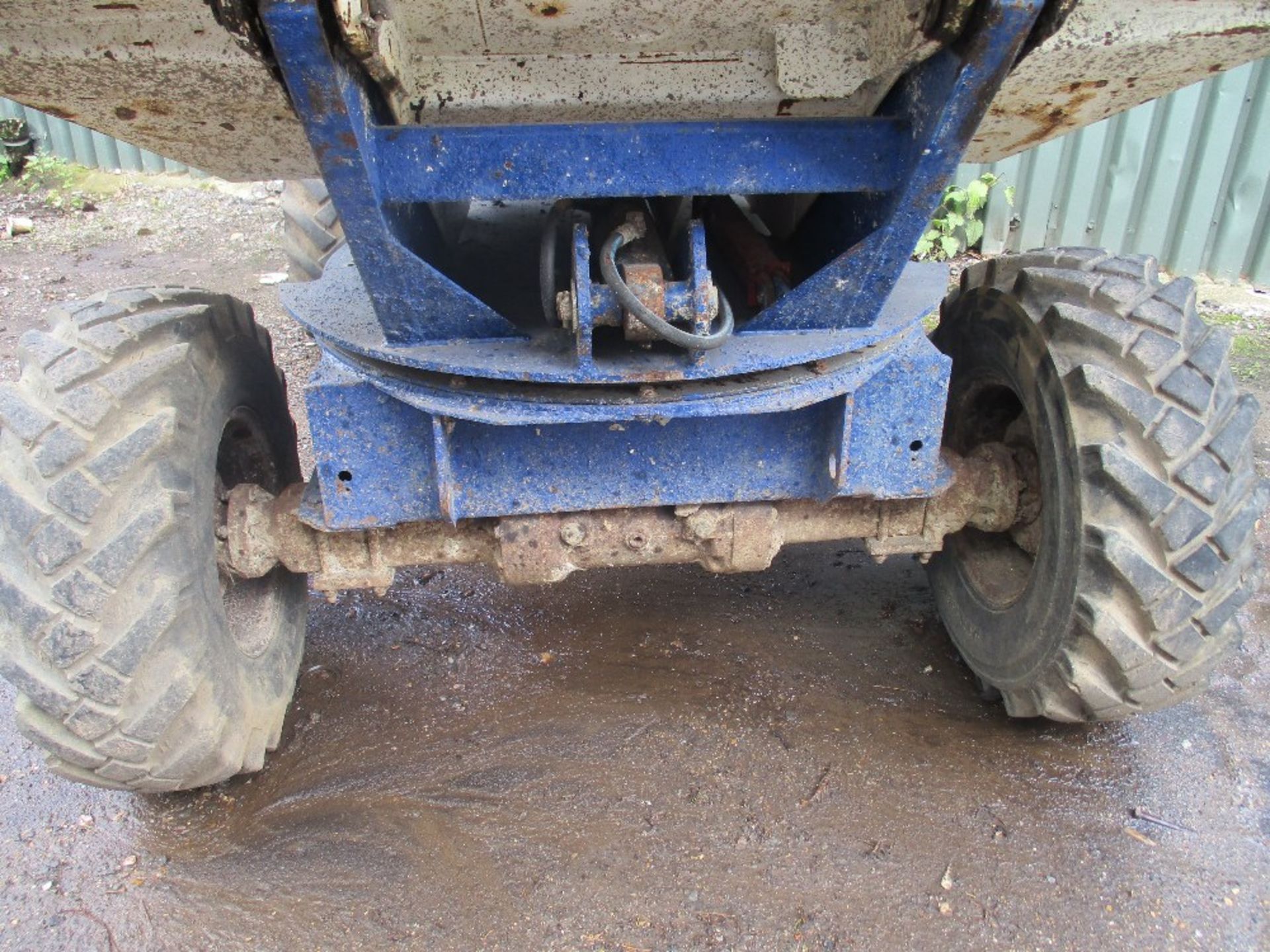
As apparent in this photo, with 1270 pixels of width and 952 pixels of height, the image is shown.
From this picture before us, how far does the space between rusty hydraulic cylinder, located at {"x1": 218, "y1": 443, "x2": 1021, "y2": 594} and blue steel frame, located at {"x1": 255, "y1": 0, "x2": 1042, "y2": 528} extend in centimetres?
9

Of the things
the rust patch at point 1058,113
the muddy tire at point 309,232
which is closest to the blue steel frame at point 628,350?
the rust patch at point 1058,113

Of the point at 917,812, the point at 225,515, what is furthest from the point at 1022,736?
the point at 225,515

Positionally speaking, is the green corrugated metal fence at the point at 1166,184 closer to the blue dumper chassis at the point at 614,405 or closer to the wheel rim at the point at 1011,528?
the wheel rim at the point at 1011,528

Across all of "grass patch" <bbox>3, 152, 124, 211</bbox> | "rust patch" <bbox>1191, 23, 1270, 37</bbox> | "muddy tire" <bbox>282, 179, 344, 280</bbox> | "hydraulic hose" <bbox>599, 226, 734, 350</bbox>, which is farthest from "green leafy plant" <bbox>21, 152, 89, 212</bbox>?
"rust patch" <bbox>1191, 23, 1270, 37</bbox>

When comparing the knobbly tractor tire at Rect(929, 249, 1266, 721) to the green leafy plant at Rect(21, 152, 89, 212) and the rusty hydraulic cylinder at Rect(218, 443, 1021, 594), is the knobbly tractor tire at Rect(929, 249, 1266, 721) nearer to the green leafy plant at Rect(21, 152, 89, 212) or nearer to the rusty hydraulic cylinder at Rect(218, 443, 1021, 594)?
the rusty hydraulic cylinder at Rect(218, 443, 1021, 594)

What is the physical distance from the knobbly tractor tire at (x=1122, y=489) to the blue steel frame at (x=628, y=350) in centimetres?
28

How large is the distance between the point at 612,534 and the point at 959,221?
495 cm

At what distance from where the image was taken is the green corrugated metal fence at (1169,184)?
586 centimetres

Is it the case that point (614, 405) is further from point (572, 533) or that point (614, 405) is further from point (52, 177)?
point (52, 177)

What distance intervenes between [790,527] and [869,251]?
30.4 inches

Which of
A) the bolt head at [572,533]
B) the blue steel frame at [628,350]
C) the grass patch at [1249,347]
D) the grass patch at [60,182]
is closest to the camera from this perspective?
the blue steel frame at [628,350]

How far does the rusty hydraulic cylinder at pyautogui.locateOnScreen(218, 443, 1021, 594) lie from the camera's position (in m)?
2.44

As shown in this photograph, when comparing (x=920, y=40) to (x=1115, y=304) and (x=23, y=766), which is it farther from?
(x=23, y=766)

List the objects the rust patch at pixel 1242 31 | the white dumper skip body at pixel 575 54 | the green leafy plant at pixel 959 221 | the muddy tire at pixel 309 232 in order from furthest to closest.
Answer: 1. the green leafy plant at pixel 959 221
2. the muddy tire at pixel 309 232
3. the rust patch at pixel 1242 31
4. the white dumper skip body at pixel 575 54
